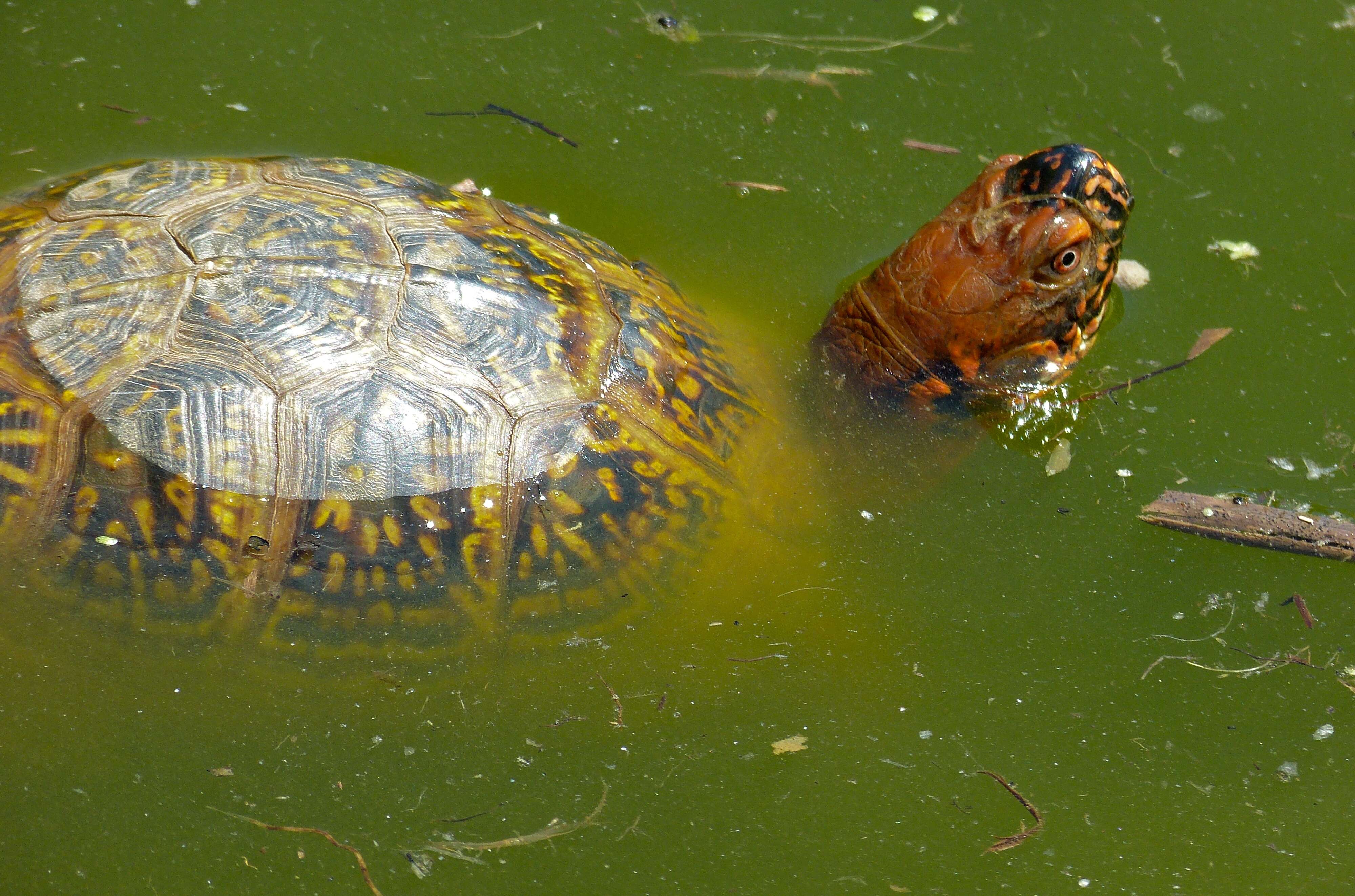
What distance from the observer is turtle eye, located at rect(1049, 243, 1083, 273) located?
2.88 metres

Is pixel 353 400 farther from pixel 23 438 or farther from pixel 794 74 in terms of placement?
pixel 794 74

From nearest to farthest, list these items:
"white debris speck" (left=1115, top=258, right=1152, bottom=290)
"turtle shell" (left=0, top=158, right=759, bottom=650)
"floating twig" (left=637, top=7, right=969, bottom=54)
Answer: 1. "turtle shell" (left=0, top=158, right=759, bottom=650)
2. "white debris speck" (left=1115, top=258, right=1152, bottom=290)
3. "floating twig" (left=637, top=7, right=969, bottom=54)

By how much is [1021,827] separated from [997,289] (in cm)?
155

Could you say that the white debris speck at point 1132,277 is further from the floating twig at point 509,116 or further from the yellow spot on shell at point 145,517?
the yellow spot on shell at point 145,517

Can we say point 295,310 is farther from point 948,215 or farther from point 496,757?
point 948,215

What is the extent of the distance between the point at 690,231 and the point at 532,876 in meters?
2.40

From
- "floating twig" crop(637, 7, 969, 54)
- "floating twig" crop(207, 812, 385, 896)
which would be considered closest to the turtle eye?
"floating twig" crop(637, 7, 969, 54)

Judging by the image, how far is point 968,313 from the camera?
307cm

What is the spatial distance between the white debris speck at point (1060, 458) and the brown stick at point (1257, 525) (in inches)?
11.2

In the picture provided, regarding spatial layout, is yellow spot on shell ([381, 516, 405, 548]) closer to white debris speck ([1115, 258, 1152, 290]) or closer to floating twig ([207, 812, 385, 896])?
floating twig ([207, 812, 385, 896])

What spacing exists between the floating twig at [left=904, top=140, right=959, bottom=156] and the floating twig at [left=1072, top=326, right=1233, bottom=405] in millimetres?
1208

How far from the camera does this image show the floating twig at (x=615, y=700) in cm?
273

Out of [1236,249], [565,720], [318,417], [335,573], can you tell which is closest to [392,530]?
[335,573]

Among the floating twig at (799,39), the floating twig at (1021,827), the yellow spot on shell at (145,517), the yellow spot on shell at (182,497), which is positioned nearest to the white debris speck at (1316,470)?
the floating twig at (1021,827)
